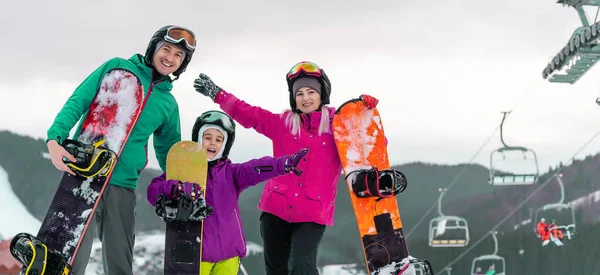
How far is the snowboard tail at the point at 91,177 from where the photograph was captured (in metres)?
2.79

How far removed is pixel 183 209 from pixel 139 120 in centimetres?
49

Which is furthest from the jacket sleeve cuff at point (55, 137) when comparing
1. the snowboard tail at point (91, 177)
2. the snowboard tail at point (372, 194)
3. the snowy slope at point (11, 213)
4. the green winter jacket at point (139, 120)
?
the snowy slope at point (11, 213)

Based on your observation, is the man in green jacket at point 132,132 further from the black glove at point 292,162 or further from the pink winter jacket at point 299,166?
the black glove at point 292,162

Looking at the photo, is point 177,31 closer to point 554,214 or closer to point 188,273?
point 188,273

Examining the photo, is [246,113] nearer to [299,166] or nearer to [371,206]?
[299,166]

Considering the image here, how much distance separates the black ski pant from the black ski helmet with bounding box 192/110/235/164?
16.5 inches

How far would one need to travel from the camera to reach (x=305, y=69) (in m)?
3.47

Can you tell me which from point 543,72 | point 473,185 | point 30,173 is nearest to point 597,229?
point 473,185

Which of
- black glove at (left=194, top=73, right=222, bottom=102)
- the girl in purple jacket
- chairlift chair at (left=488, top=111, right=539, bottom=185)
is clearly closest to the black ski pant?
the girl in purple jacket

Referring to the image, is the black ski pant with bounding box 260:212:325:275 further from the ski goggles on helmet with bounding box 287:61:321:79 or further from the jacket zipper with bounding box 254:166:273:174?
the ski goggles on helmet with bounding box 287:61:321:79

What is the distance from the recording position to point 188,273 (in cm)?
291

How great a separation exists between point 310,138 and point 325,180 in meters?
0.24

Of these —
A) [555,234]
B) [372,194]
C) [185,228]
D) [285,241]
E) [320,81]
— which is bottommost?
[555,234]

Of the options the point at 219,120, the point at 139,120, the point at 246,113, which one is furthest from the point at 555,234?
the point at 139,120
